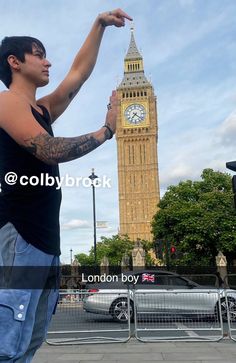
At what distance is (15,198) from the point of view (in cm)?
169

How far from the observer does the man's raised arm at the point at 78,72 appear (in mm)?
2143

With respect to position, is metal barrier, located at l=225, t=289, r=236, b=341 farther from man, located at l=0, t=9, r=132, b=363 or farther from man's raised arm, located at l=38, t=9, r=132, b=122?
man, located at l=0, t=9, r=132, b=363

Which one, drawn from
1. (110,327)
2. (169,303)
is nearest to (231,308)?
(169,303)

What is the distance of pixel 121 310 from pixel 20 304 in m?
7.46

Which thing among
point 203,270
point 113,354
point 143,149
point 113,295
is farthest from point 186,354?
point 143,149

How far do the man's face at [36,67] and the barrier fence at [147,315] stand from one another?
6687 mm

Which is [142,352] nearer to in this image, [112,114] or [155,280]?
[155,280]

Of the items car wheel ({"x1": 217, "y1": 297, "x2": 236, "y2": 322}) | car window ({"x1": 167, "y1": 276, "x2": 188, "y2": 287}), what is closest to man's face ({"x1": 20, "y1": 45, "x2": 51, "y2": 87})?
car wheel ({"x1": 217, "y1": 297, "x2": 236, "y2": 322})

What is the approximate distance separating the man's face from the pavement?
489cm

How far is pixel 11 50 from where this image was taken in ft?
6.16

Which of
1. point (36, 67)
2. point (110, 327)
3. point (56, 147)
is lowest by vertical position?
point (110, 327)

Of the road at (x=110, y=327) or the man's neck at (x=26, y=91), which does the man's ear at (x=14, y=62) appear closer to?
the man's neck at (x=26, y=91)

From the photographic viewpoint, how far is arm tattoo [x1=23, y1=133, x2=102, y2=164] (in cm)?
164

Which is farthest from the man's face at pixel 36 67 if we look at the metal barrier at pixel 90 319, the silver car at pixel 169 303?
the silver car at pixel 169 303
